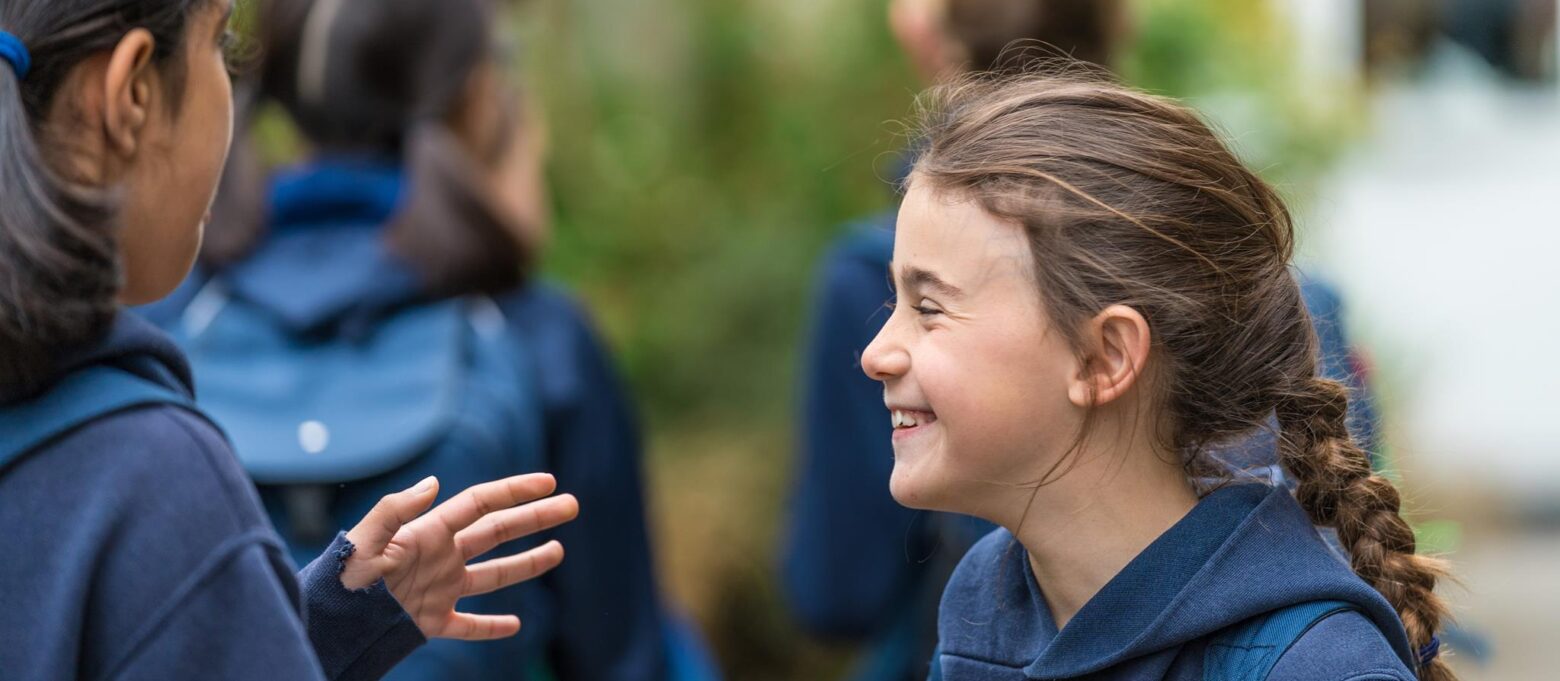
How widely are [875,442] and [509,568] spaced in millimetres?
1081

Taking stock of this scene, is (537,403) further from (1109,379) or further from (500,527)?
(1109,379)

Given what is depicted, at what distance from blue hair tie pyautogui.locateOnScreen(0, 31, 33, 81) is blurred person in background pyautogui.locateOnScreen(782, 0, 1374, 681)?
143 centimetres

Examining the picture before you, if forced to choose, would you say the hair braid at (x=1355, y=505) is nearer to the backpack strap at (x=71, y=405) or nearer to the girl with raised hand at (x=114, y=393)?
the girl with raised hand at (x=114, y=393)

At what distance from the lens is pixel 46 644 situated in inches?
51.4

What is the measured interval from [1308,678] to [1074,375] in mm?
344

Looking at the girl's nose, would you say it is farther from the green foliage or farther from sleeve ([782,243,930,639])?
the green foliage

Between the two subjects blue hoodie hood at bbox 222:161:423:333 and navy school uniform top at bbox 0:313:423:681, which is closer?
navy school uniform top at bbox 0:313:423:681

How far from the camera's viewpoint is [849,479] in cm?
281

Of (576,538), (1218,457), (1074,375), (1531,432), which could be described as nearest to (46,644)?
(1074,375)

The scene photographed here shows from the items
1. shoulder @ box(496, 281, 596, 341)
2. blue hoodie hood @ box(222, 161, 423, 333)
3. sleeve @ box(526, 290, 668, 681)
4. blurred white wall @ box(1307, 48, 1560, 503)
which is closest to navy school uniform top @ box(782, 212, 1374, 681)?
sleeve @ box(526, 290, 668, 681)

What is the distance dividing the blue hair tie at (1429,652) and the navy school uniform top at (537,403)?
124 centimetres

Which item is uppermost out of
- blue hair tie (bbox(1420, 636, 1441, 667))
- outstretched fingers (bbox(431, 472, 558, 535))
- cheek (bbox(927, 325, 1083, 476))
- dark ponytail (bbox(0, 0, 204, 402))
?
dark ponytail (bbox(0, 0, 204, 402))

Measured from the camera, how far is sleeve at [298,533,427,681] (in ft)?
5.42

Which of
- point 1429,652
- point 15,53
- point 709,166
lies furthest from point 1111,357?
point 709,166
